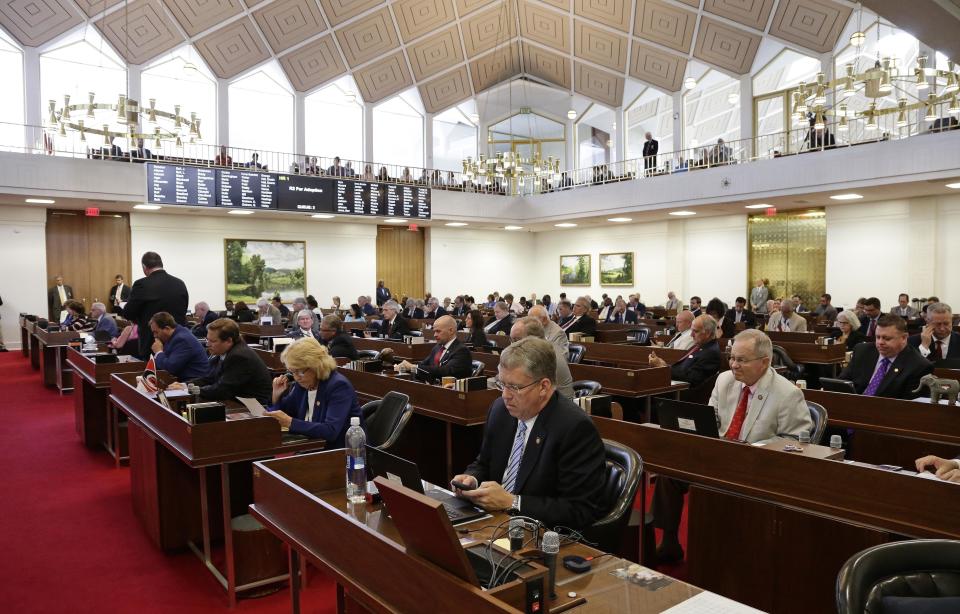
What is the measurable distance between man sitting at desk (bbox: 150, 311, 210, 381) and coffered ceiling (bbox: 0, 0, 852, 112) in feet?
39.5

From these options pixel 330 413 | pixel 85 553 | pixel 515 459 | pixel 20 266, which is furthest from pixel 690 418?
pixel 20 266

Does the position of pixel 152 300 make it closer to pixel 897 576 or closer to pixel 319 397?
pixel 319 397

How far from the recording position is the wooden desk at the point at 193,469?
11.1 ft

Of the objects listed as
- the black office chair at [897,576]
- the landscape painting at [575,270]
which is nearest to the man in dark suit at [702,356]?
the black office chair at [897,576]

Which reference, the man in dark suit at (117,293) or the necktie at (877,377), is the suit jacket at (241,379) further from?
the man in dark suit at (117,293)

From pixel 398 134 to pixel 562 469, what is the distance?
17.8 metres

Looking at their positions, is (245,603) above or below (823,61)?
below

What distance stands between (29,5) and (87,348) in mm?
10469

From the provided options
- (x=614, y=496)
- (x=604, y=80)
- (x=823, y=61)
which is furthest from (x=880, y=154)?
(x=614, y=496)

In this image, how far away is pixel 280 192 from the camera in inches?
564

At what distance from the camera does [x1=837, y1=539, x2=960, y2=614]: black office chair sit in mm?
1700

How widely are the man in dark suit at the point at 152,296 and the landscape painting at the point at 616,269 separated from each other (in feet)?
47.6

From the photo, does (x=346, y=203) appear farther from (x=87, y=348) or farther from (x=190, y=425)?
(x=190, y=425)

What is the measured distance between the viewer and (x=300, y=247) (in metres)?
17.4
